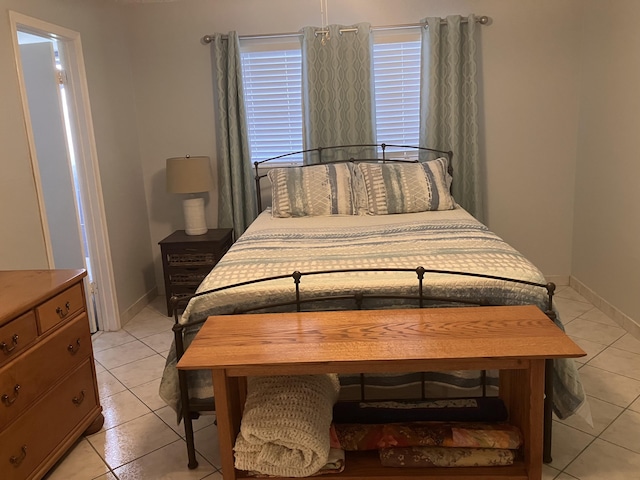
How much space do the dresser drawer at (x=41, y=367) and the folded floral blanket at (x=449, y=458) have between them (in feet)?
4.15

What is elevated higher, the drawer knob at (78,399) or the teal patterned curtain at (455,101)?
the teal patterned curtain at (455,101)

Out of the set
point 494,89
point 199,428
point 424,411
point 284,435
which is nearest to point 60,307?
point 199,428

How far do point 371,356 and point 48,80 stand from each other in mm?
2785

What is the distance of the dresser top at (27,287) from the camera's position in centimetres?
183

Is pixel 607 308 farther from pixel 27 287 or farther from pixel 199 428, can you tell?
pixel 27 287

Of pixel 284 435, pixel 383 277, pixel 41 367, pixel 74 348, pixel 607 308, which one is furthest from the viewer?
pixel 607 308

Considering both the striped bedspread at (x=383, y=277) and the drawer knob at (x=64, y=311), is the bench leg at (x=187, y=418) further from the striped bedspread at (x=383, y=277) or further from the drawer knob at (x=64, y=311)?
the drawer knob at (x=64, y=311)

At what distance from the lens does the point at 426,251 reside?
237 cm

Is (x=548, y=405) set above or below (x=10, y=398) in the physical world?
below

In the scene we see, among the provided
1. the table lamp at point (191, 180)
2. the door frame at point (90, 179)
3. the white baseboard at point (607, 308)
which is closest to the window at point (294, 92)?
the table lamp at point (191, 180)

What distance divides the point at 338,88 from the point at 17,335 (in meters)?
2.65

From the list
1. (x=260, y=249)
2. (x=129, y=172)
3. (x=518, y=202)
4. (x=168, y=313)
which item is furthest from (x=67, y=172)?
(x=518, y=202)

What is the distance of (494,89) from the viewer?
3.81 m

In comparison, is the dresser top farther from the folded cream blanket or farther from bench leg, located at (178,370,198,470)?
the folded cream blanket
